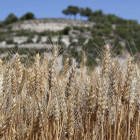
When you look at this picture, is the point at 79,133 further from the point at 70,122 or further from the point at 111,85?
the point at 111,85

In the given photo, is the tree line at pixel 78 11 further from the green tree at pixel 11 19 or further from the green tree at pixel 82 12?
the green tree at pixel 11 19

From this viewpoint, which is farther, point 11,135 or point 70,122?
point 11,135

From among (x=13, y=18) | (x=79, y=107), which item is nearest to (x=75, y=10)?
(x=13, y=18)

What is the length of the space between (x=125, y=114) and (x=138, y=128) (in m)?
0.18

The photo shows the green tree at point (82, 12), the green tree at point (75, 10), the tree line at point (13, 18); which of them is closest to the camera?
the tree line at point (13, 18)

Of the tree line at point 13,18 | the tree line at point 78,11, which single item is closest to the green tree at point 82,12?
the tree line at point 78,11

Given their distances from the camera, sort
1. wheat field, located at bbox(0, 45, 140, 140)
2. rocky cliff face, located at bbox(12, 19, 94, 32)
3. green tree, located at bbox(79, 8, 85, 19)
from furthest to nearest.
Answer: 1. green tree, located at bbox(79, 8, 85, 19)
2. rocky cliff face, located at bbox(12, 19, 94, 32)
3. wheat field, located at bbox(0, 45, 140, 140)

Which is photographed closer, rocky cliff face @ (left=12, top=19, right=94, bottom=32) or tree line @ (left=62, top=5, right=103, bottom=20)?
rocky cliff face @ (left=12, top=19, right=94, bottom=32)

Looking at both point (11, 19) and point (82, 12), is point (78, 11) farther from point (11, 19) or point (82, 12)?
point (11, 19)

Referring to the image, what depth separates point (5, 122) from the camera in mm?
1563

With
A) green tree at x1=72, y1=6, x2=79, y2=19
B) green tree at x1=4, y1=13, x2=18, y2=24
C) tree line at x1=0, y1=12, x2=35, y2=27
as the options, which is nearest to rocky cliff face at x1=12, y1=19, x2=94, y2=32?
tree line at x1=0, y1=12, x2=35, y2=27

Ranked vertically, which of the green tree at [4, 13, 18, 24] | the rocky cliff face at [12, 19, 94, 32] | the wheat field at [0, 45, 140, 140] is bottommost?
the wheat field at [0, 45, 140, 140]

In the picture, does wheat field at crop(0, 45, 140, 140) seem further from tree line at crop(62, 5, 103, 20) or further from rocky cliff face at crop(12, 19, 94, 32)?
tree line at crop(62, 5, 103, 20)

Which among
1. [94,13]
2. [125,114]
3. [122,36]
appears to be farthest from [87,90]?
[94,13]
